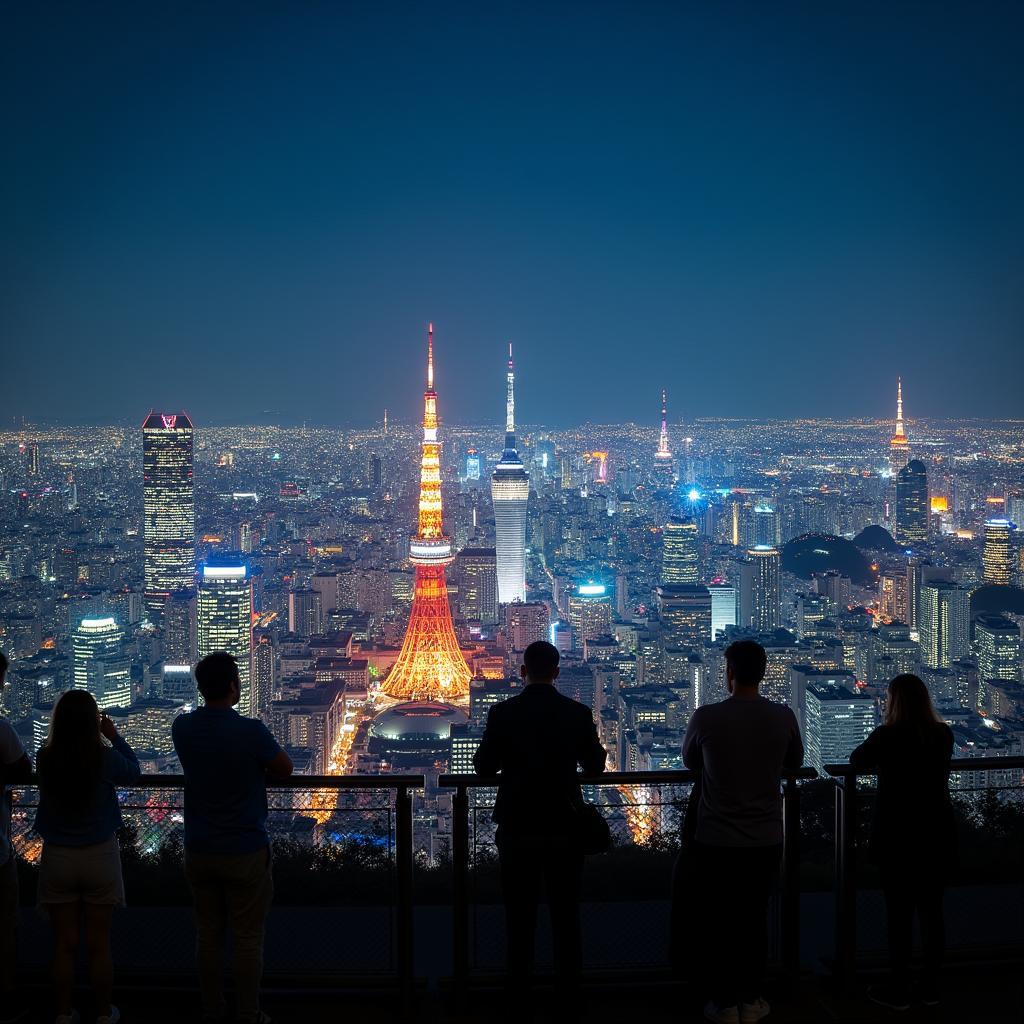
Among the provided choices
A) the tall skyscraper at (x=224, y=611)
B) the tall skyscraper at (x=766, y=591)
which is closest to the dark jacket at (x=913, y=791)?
the tall skyscraper at (x=224, y=611)

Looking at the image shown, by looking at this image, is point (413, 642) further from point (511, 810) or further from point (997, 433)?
point (511, 810)

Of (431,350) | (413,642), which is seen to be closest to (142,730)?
(413,642)

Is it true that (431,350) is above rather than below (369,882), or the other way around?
above

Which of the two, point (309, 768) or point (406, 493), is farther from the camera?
point (406, 493)

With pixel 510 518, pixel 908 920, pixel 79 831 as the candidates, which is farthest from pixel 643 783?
pixel 510 518

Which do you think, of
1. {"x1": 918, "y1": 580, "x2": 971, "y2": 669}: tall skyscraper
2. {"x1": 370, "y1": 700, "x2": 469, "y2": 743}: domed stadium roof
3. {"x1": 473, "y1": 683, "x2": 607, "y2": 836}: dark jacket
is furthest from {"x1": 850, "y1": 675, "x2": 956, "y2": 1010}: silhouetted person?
{"x1": 918, "y1": 580, "x2": 971, "y2": 669}: tall skyscraper

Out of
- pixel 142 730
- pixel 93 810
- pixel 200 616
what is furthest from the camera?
→ pixel 200 616

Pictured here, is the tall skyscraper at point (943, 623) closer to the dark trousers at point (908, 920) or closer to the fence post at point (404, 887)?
the dark trousers at point (908, 920)
